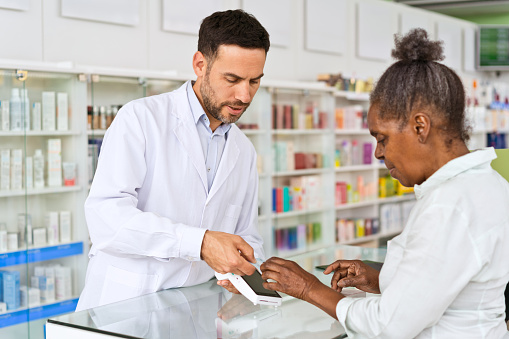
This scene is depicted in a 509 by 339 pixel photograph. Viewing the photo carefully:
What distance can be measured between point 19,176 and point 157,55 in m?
1.69

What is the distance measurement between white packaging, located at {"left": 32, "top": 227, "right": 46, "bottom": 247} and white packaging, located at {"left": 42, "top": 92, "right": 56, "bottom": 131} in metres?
0.69

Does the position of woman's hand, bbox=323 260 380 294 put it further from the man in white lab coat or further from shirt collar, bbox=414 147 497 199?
shirt collar, bbox=414 147 497 199

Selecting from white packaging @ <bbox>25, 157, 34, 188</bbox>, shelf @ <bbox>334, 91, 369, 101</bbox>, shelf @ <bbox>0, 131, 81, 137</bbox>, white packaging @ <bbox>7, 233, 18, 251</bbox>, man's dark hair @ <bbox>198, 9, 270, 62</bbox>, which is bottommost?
white packaging @ <bbox>7, 233, 18, 251</bbox>

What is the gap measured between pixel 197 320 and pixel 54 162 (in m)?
2.93

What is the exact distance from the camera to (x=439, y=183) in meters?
1.34

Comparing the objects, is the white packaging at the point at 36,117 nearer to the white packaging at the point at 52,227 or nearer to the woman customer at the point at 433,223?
the white packaging at the point at 52,227

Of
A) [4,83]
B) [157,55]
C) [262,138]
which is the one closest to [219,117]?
[4,83]

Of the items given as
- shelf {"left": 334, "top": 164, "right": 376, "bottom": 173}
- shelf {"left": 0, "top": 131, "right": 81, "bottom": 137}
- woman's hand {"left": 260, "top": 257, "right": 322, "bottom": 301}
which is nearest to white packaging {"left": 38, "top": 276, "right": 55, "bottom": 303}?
shelf {"left": 0, "top": 131, "right": 81, "bottom": 137}

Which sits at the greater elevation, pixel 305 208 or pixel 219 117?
pixel 219 117

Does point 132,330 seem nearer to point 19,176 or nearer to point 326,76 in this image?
point 19,176

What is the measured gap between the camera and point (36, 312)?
13.7 ft

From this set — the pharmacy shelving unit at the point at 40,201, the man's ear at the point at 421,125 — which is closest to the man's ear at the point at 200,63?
the man's ear at the point at 421,125

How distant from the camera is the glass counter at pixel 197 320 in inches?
61.4

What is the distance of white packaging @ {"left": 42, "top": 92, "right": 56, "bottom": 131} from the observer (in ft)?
13.7
